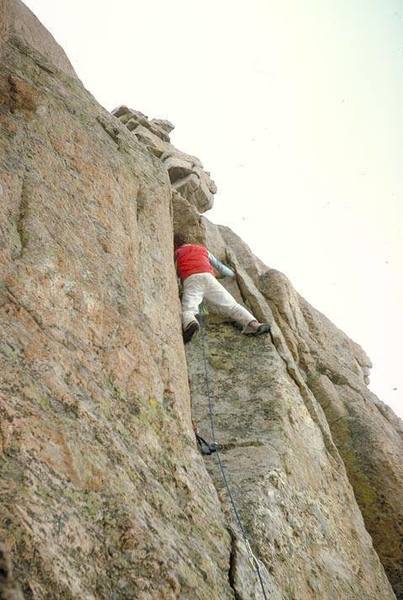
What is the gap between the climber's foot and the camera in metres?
9.17

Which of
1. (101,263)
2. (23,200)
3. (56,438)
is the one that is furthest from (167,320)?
(56,438)

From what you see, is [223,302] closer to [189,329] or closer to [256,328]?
[256,328]

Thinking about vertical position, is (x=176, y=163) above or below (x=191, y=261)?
above

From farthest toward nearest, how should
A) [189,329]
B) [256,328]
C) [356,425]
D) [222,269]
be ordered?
[222,269]
[356,425]
[256,328]
[189,329]

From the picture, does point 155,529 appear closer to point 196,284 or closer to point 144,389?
point 144,389

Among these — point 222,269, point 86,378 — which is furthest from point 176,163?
point 86,378

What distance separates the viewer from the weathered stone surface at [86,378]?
9.69 ft

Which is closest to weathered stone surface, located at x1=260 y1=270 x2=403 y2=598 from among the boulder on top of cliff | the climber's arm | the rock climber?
the climber's arm

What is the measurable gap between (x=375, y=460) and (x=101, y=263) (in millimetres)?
7254

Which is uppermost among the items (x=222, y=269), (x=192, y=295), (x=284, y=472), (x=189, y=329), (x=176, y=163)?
(x=176, y=163)

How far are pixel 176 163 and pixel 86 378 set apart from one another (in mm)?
14777

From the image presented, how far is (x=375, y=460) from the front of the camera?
356 inches

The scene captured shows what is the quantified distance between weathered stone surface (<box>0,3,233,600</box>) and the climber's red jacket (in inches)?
80.0

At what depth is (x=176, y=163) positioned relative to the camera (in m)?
17.5
